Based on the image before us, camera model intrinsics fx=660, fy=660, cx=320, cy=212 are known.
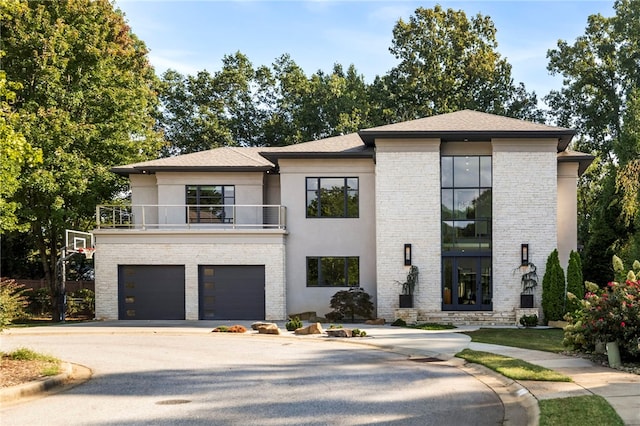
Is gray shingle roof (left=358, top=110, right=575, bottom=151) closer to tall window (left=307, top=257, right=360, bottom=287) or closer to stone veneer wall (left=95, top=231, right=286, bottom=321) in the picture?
tall window (left=307, top=257, right=360, bottom=287)

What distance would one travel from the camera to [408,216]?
25953 mm

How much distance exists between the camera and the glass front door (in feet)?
85.4

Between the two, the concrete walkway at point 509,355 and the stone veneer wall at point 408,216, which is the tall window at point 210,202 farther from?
the stone veneer wall at point 408,216

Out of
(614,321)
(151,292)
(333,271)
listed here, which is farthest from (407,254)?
(614,321)

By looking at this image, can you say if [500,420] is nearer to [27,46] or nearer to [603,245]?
[603,245]

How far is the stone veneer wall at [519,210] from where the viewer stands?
25.6m

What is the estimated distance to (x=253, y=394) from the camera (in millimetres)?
11164

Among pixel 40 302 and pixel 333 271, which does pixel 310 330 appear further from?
pixel 40 302

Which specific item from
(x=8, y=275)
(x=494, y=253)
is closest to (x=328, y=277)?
(x=494, y=253)

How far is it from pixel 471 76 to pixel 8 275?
32.7 m

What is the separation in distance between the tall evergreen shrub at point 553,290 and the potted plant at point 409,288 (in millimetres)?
4903

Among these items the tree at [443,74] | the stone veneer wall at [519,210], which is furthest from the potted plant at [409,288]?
the tree at [443,74]

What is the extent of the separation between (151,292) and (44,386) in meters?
15.7

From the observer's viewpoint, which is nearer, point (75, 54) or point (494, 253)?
point (494, 253)
